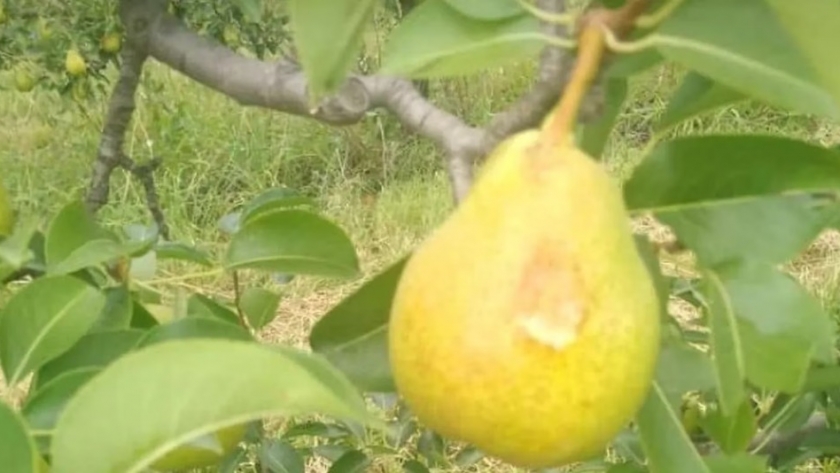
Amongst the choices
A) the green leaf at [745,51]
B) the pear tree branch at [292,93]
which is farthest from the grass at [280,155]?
the green leaf at [745,51]

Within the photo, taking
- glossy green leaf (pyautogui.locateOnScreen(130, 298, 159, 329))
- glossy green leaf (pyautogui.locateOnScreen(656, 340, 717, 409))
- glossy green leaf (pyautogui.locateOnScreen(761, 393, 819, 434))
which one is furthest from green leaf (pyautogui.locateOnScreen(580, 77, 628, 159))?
glossy green leaf (pyautogui.locateOnScreen(761, 393, 819, 434))

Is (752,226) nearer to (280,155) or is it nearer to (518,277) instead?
(518,277)

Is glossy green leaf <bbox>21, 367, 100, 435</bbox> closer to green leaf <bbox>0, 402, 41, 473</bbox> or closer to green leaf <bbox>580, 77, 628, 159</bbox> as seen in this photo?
green leaf <bbox>0, 402, 41, 473</bbox>

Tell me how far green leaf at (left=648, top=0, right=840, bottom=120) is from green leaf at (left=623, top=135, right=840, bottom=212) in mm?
84

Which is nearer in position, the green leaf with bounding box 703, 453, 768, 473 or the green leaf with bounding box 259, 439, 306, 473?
the green leaf with bounding box 703, 453, 768, 473

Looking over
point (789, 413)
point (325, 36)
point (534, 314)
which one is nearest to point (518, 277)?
point (534, 314)

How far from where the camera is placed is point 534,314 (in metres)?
0.45

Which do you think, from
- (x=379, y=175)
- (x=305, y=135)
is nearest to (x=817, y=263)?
(x=379, y=175)

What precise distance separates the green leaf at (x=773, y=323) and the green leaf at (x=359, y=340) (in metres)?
0.16

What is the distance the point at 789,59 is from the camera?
51 cm

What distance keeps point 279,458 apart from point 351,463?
0.26ft

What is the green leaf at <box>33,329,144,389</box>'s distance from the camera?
712mm

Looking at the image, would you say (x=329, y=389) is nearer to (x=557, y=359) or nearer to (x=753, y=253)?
(x=557, y=359)

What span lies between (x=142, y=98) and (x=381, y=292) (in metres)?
3.21
